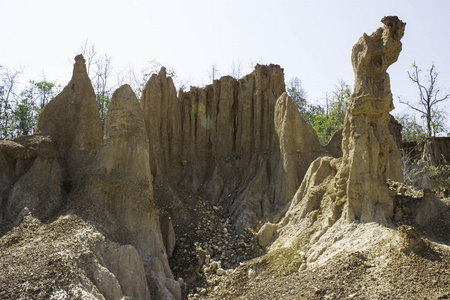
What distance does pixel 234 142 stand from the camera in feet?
68.5

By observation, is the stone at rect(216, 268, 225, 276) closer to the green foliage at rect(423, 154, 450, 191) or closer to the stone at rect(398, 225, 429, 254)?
the stone at rect(398, 225, 429, 254)

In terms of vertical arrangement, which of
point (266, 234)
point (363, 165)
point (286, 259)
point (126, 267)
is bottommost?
point (286, 259)

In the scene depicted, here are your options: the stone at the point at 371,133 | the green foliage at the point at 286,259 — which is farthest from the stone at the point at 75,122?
the stone at the point at 371,133

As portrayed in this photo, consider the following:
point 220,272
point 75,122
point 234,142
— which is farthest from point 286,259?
point 234,142

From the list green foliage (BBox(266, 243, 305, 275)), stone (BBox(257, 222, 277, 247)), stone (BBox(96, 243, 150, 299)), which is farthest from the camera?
stone (BBox(257, 222, 277, 247))

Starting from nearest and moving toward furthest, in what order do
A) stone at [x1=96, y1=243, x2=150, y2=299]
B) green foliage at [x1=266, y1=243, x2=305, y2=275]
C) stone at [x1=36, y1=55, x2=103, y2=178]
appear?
stone at [x1=96, y1=243, x2=150, y2=299]
green foliage at [x1=266, y1=243, x2=305, y2=275]
stone at [x1=36, y1=55, x2=103, y2=178]

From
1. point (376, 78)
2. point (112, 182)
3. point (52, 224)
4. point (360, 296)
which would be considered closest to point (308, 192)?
point (376, 78)

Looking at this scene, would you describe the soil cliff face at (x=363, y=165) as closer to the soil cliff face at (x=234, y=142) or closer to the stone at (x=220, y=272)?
the stone at (x=220, y=272)

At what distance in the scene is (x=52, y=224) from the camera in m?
10.7

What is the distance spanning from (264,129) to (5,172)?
11515 mm

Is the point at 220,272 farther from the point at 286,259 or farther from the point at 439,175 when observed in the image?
the point at 439,175

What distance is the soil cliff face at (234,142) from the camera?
16750 mm

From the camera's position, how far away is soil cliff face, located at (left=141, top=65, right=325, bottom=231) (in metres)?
16.8

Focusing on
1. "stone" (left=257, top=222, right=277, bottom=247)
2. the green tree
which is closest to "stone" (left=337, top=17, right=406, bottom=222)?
"stone" (left=257, top=222, right=277, bottom=247)
